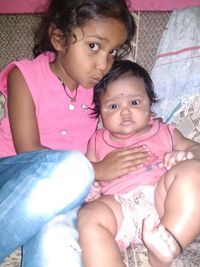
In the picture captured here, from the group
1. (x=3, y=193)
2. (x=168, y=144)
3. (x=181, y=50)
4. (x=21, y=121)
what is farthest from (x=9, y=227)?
(x=181, y=50)

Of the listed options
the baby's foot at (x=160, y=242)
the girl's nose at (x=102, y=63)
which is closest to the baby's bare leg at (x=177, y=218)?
the baby's foot at (x=160, y=242)

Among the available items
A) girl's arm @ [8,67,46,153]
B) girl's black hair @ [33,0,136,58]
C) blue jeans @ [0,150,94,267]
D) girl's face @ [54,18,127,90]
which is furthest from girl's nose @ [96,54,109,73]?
blue jeans @ [0,150,94,267]

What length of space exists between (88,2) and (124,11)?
0.42 feet

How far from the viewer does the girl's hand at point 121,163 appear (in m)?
1.05

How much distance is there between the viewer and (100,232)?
85cm

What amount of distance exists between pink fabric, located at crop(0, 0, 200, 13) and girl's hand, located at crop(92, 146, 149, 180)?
26.3 inches

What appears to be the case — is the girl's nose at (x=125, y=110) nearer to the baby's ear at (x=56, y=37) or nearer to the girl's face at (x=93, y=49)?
the girl's face at (x=93, y=49)

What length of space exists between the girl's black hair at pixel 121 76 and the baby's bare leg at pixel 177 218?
0.40 metres

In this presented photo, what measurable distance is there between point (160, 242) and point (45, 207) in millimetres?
266

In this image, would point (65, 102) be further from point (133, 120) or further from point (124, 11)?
point (124, 11)

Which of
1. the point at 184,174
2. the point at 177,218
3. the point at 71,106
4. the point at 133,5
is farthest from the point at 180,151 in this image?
the point at 133,5

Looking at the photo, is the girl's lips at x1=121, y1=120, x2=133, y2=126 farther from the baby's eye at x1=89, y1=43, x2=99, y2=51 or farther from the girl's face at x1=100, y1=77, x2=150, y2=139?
the baby's eye at x1=89, y1=43, x2=99, y2=51

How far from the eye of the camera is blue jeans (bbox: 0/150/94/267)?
0.75 meters

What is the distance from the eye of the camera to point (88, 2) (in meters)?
1.04
